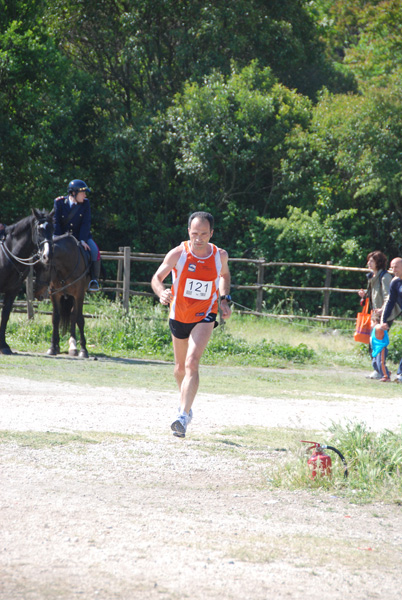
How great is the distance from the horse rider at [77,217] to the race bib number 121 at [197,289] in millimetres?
6553

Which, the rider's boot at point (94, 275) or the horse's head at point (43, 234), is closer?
the horse's head at point (43, 234)

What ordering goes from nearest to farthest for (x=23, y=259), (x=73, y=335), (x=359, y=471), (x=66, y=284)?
1. (x=359, y=471)
2. (x=23, y=259)
3. (x=66, y=284)
4. (x=73, y=335)

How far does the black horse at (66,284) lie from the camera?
13.7 m

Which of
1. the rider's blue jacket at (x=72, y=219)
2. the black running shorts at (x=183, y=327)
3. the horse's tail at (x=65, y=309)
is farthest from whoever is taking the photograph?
the horse's tail at (x=65, y=309)

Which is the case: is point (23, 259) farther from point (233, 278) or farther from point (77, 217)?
point (233, 278)

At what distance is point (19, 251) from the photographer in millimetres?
13727

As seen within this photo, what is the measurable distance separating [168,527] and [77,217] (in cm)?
986

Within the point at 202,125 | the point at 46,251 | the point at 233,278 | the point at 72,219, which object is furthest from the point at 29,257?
the point at 202,125

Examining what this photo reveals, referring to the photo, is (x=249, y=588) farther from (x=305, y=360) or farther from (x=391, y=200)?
(x=391, y=200)

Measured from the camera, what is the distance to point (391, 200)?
2391cm

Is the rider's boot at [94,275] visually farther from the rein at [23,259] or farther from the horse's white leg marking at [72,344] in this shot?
the rein at [23,259]

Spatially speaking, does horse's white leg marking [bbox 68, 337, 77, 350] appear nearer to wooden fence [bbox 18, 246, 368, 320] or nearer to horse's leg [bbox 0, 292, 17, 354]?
horse's leg [bbox 0, 292, 17, 354]

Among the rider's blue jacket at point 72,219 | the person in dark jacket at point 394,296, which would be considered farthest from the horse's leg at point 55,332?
the person in dark jacket at point 394,296

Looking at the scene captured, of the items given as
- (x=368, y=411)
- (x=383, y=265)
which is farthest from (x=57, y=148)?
(x=368, y=411)
